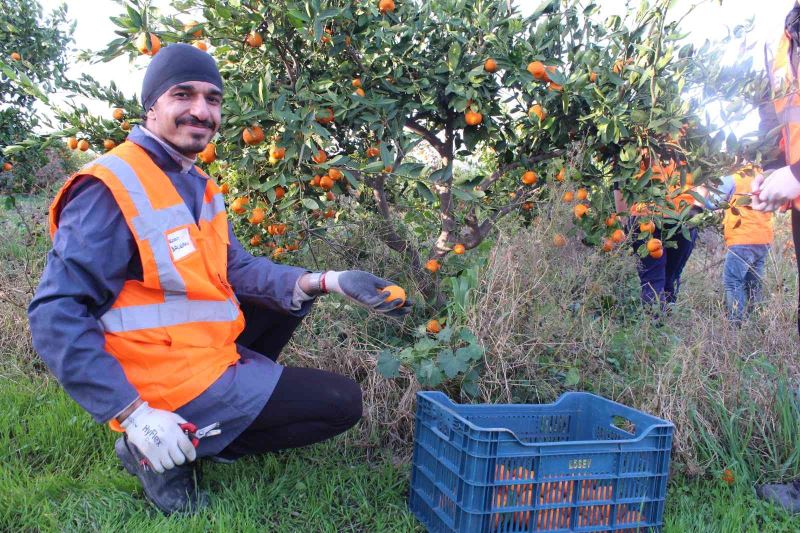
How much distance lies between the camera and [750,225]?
14.3 feet

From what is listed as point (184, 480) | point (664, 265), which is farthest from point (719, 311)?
point (184, 480)

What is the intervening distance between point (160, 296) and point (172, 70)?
70cm

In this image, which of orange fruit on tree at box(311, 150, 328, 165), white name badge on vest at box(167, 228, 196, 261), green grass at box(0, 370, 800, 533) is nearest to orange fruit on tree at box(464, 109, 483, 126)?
orange fruit on tree at box(311, 150, 328, 165)

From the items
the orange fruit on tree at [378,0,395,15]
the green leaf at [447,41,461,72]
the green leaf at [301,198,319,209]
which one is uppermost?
the orange fruit on tree at [378,0,395,15]

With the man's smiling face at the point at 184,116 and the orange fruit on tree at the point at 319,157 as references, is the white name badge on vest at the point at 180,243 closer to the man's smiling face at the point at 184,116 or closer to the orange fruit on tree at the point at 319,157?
the man's smiling face at the point at 184,116

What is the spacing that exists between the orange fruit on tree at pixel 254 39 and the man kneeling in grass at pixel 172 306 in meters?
0.47

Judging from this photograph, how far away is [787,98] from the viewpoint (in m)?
2.37

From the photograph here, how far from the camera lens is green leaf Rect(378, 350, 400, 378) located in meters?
2.50

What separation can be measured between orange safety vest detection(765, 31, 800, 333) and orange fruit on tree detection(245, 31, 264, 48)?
1971 mm

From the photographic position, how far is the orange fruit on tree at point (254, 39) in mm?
2523

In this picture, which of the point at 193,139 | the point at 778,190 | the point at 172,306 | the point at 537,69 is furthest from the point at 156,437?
the point at 778,190

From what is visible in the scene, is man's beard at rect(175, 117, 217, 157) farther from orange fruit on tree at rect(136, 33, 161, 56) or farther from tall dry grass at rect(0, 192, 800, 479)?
tall dry grass at rect(0, 192, 800, 479)

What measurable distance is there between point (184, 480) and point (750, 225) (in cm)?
393

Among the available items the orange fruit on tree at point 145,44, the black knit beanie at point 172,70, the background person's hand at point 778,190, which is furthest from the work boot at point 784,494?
the orange fruit on tree at point 145,44
